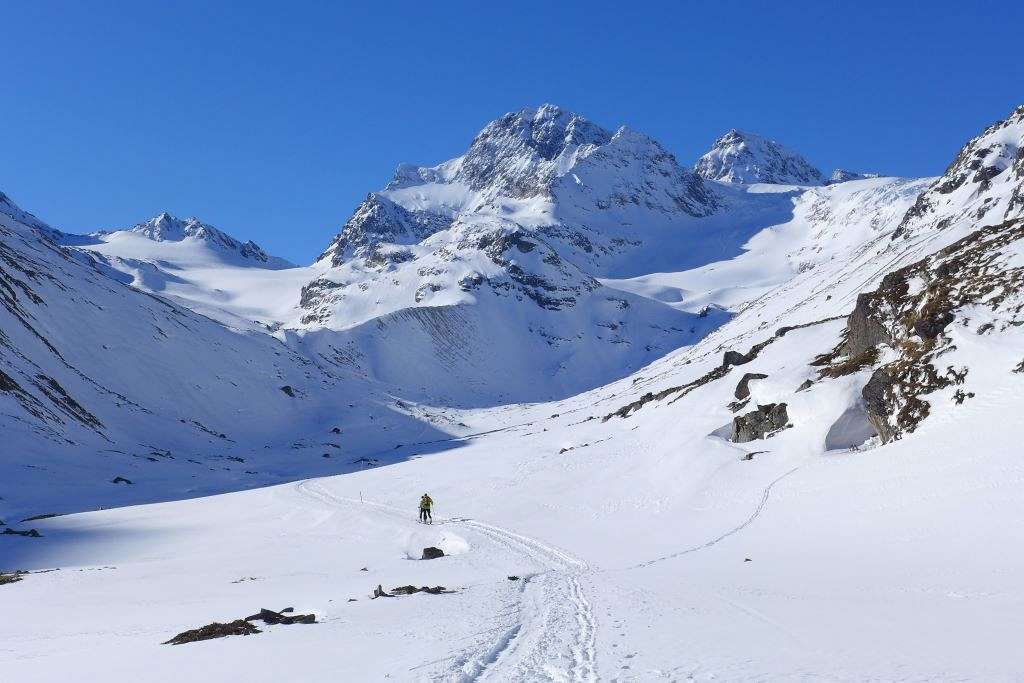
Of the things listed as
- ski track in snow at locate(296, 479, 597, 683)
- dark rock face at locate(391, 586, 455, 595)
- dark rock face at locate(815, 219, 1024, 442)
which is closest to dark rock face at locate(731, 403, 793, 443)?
dark rock face at locate(815, 219, 1024, 442)

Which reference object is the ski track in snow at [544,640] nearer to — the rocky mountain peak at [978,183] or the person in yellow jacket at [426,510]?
the person in yellow jacket at [426,510]

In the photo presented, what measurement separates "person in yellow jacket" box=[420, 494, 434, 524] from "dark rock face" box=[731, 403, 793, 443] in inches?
647

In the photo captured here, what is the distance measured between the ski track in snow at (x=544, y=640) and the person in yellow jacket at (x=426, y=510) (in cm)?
1293

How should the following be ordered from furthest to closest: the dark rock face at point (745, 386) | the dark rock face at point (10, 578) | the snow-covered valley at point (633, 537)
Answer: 1. the dark rock face at point (745, 386)
2. the dark rock face at point (10, 578)
3. the snow-covered valley at point (633, 537)

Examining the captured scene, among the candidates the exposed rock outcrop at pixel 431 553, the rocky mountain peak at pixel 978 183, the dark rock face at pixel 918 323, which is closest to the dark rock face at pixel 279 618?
the exposed rock outcrop at pixel 431 553

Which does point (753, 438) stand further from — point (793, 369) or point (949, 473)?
point (949, 473)

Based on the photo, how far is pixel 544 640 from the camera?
45.5 feet

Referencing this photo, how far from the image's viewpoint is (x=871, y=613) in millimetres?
14312

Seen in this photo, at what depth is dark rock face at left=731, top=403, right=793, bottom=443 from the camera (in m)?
37.8

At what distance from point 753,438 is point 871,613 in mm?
24985

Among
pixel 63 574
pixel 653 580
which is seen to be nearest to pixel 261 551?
pixel 63 574

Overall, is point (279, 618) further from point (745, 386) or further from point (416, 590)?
point (745, 386)

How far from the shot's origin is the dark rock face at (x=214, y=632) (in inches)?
584

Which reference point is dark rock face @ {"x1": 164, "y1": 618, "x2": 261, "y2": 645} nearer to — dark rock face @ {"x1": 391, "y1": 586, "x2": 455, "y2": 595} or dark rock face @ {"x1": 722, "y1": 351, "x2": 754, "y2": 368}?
dark rock face @ {"x1": 391, "y1": 586, "x2": 455, "y2": 595}
